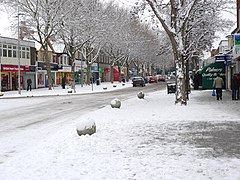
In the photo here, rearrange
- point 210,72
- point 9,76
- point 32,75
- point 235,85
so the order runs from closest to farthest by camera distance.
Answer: point 235,85 < point 210,72 < point 9,76 < point 32,75

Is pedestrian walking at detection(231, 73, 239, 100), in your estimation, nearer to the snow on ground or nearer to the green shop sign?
the snow on ground

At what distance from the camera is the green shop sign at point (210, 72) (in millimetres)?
34219

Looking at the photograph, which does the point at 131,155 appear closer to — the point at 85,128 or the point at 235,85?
the point at 85,128

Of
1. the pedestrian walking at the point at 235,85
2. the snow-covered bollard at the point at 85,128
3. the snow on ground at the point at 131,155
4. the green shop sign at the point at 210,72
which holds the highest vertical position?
the green shop sign at the point at 210,72

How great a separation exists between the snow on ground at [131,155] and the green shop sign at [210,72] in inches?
861

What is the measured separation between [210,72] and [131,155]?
2750cm

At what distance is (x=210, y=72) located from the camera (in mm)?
34375

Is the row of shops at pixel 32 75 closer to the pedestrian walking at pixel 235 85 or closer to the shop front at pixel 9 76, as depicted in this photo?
the shop front at pixel 9 76

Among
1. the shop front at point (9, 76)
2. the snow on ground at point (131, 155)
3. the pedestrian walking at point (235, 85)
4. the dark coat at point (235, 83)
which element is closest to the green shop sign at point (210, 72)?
the pedestrian walking at point (235, 85)

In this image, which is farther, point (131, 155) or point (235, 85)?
point (235, 85)

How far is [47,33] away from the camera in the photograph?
40.5 meters

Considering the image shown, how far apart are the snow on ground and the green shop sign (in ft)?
71.8

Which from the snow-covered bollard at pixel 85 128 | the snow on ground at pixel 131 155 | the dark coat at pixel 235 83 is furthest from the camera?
the dark coat at pixel 235 83

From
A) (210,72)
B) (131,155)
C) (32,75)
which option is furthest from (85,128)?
(32,75)
